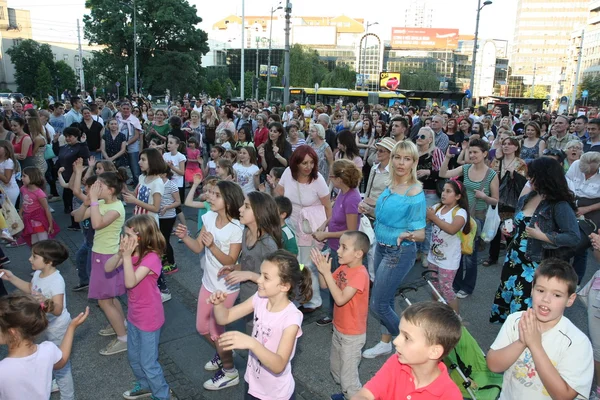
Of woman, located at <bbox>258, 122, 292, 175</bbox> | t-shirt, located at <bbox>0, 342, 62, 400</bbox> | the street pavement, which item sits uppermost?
woman, located at <bbox>258, 122, 292, 175</bbox>

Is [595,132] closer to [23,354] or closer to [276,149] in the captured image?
[276,149]

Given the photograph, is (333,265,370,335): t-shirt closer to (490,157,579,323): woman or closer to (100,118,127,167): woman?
(490,157,579,323): woman

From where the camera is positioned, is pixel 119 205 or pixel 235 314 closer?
pixel 235 314

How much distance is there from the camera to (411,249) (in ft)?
12.8

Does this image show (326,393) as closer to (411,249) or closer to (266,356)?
(411,249)

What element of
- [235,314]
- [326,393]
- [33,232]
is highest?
[235,314]

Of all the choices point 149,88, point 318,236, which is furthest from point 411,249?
point 149,88

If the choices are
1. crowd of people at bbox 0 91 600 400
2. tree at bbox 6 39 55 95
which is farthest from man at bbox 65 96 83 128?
tree at bbox 6 39 55 95

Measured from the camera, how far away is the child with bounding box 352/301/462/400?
6.50ft

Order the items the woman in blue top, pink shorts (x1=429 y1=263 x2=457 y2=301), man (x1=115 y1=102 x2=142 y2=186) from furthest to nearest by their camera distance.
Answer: man (x1=115 y1=102 x2=142 y2=186)
pink shorts (x1=429 y1=263 x2=457 y2=301)
the woman in blue top

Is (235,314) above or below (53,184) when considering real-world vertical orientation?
above

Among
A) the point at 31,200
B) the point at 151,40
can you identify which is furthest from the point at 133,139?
the point at 151,40

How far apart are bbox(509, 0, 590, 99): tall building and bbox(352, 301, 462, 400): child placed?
453ft

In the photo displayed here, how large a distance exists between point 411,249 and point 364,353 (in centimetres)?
116
